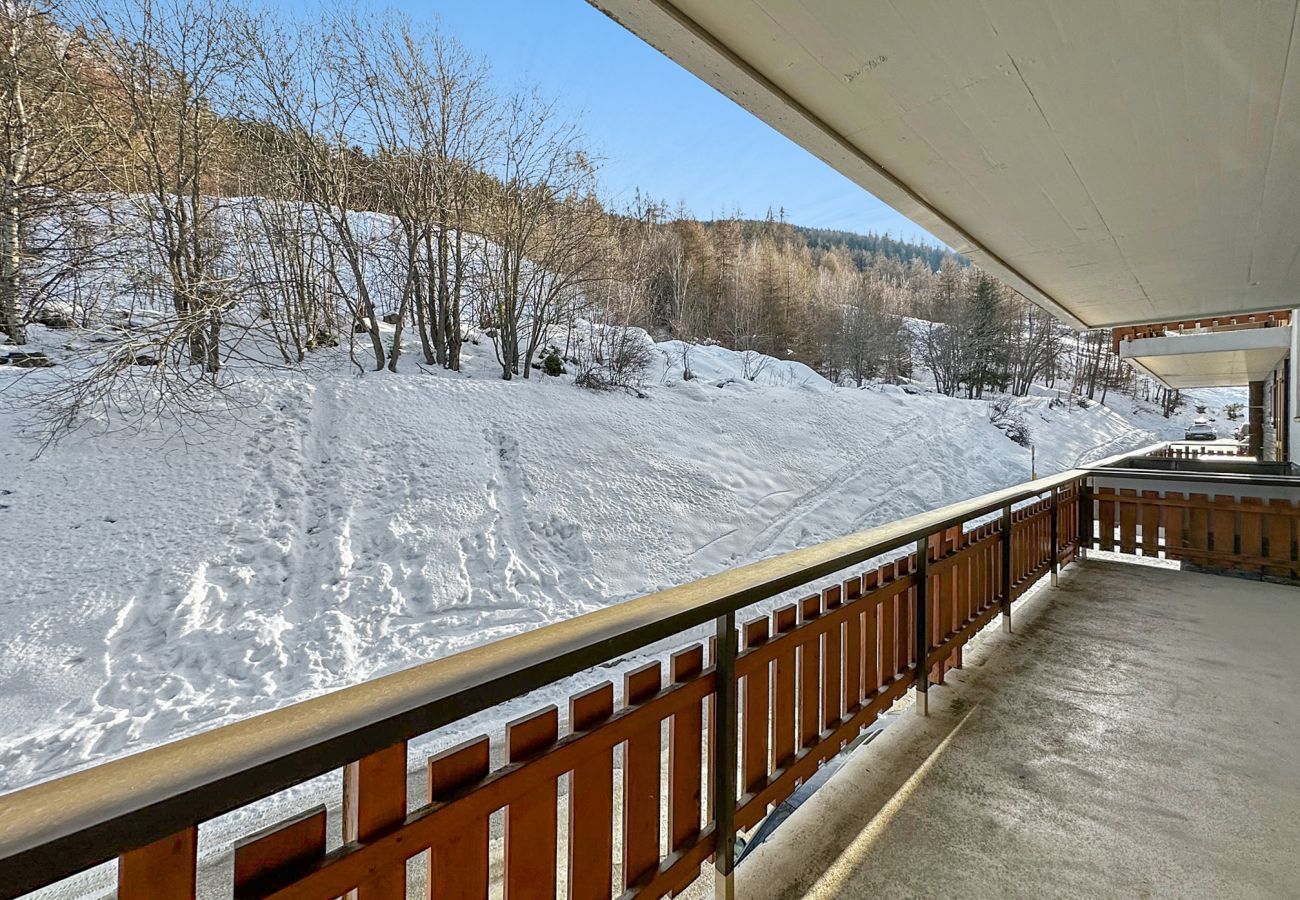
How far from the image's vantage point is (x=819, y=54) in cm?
169

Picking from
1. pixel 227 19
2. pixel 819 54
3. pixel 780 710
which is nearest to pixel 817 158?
pixel 819 54

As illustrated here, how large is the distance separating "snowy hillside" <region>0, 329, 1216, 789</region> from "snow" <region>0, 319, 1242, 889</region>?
0.07 ft

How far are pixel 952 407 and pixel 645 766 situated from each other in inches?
629

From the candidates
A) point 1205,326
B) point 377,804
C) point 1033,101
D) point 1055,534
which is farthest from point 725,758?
point 1205,326

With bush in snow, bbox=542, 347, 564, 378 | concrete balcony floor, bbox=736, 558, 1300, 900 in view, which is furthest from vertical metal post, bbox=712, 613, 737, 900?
bush in snow, bbox=542, 347, 564, 378

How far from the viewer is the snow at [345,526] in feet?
11.9

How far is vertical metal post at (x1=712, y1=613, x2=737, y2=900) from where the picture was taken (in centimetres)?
149

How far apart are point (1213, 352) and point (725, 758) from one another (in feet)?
35.5

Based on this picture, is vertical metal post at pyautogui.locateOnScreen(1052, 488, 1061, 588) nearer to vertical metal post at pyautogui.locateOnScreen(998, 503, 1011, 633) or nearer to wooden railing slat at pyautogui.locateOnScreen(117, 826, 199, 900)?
vertical metal post at pyautogui.locateOnScreen(998, 503, 1011, 633)

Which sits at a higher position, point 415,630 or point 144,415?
point 144,415

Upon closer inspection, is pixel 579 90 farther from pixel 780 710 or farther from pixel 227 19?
pixel 780 710

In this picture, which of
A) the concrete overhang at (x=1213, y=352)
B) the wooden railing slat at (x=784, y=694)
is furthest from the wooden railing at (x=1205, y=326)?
the wooden railing slat at (x=784, y=694)

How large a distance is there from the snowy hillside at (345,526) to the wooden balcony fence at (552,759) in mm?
2990

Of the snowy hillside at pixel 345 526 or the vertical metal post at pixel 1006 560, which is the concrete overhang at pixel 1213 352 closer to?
the snowy hillside at pixel 345 526
